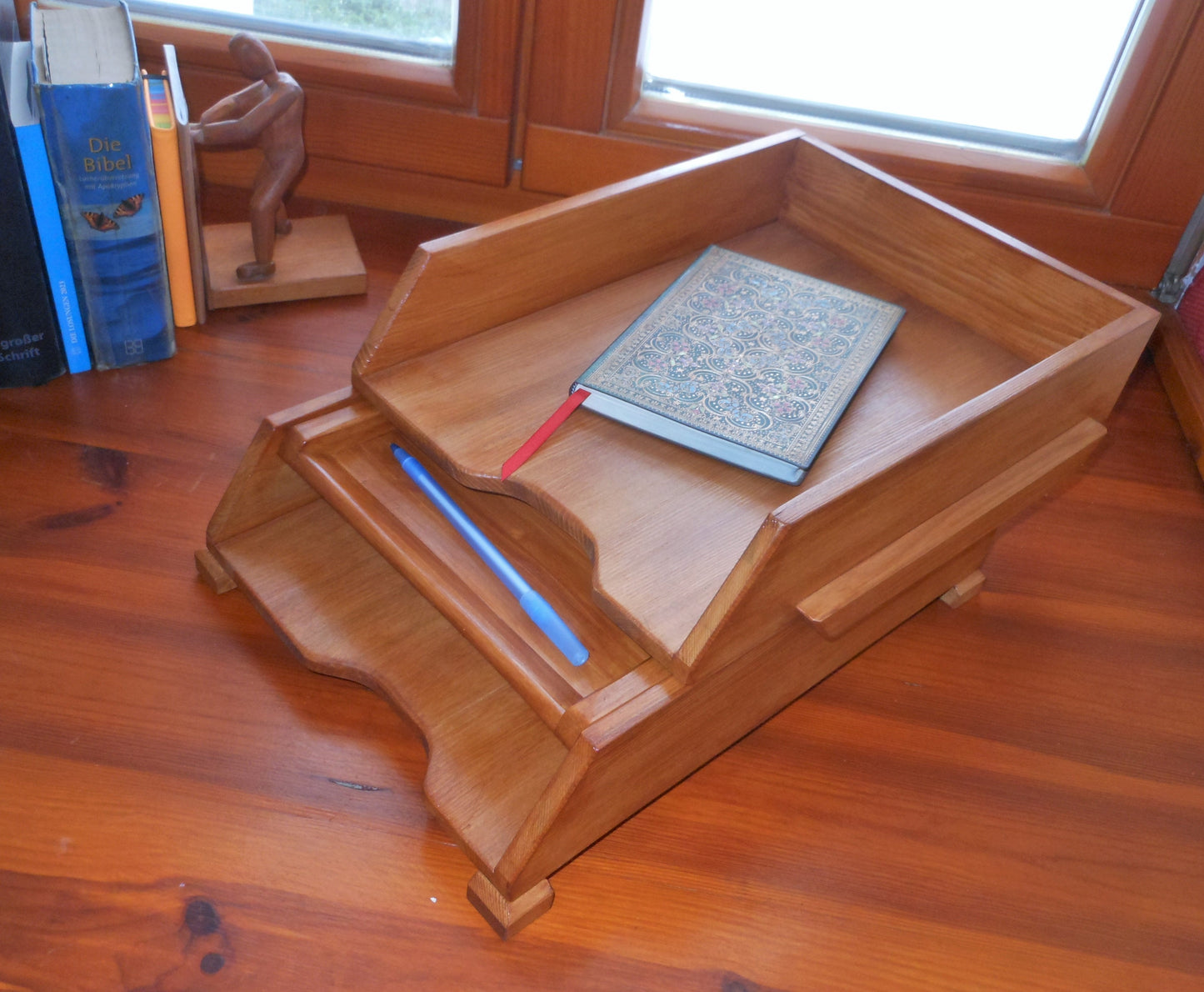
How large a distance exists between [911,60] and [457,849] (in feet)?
2.49

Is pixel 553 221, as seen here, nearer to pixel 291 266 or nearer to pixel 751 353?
pixel 751 353

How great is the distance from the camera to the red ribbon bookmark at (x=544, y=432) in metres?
0.64

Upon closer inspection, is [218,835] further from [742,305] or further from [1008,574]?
[1008,574]

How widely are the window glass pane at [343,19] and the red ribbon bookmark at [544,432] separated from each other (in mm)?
438

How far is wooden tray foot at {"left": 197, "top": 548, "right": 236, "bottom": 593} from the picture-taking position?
0.70 metres

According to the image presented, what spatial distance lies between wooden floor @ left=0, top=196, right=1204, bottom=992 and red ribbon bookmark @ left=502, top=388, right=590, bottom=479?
0.55 ft

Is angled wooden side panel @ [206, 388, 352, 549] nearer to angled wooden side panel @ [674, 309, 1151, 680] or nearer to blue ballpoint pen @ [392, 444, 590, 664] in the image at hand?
blue ballpoint pen @ [392, 444, 590, 664]

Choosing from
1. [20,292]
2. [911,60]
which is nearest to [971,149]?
[911,60]

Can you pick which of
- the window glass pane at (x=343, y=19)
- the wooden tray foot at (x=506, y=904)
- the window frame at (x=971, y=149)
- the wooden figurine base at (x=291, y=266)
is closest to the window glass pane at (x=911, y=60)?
the window frame at (x=971, y=149)

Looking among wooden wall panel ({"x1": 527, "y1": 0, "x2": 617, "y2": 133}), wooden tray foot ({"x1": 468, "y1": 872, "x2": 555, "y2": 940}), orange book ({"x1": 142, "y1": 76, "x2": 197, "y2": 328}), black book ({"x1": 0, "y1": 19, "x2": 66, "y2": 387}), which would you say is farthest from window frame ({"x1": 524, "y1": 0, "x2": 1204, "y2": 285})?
wooden tray foot ({"x1": 468, "y1": 872, "x2": 555, "y2": 940})

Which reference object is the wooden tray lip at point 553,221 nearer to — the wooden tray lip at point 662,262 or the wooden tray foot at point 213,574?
the wooden tray lip at point 662,262

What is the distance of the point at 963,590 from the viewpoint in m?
0.80

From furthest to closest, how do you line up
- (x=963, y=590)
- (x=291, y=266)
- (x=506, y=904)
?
(x=291, y=266) < (x=963, y=590) < (x=506, y=904)

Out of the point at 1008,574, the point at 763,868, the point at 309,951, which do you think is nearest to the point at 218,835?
the point at 309,951
